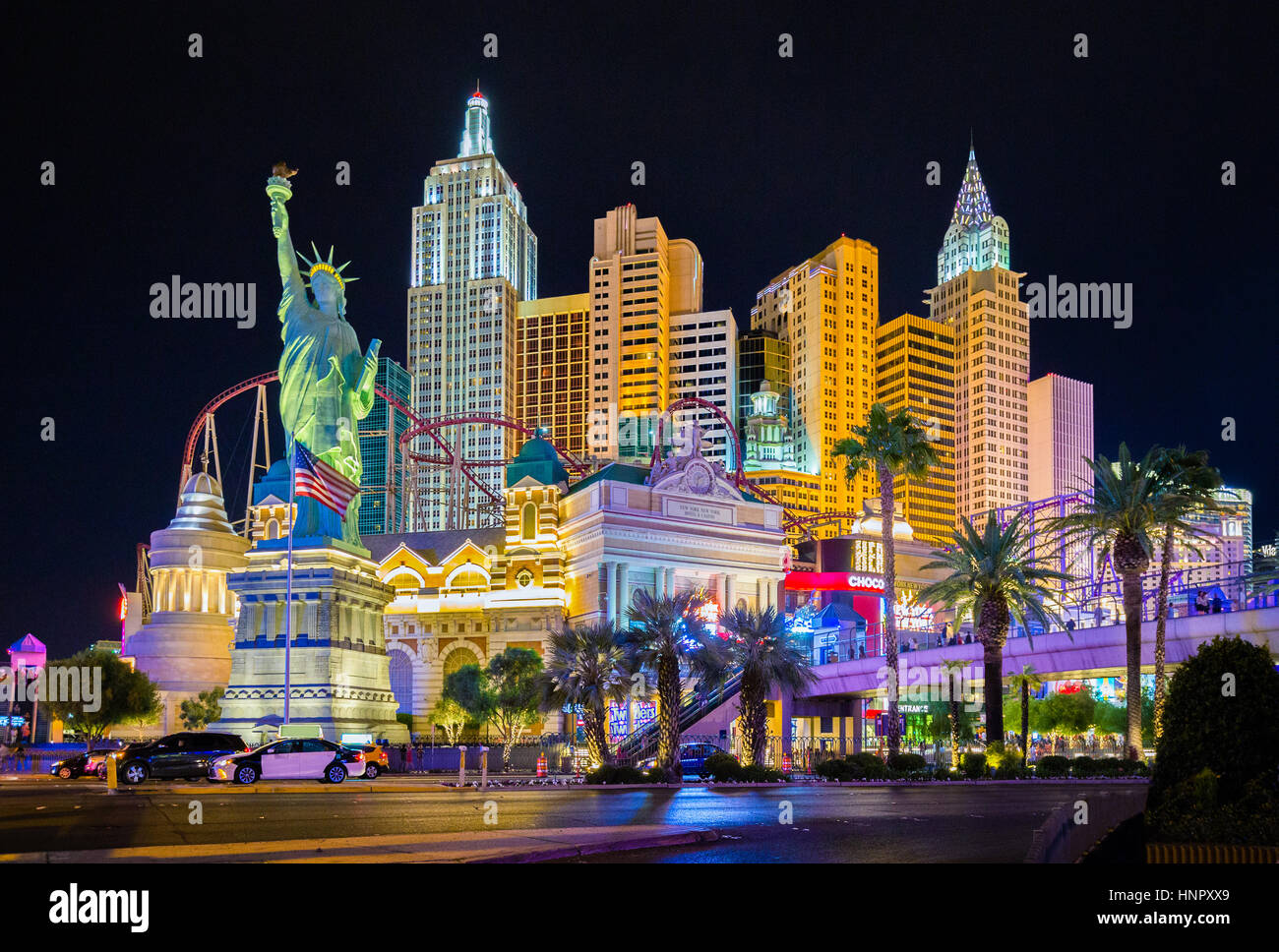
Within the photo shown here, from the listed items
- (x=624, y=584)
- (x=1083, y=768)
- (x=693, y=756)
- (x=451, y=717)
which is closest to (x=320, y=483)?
(x=451, y=717)

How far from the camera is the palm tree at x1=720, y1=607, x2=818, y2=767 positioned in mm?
47531

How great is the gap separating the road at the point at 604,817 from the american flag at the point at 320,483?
27507mm

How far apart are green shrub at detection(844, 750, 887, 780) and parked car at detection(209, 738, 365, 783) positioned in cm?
1832

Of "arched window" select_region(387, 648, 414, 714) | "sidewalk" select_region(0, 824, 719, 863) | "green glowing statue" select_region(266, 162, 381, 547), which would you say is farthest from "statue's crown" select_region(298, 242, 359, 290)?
"sidewalk" select_region(0, 824, 719, 863)

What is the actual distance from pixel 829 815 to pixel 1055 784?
21.3 meters

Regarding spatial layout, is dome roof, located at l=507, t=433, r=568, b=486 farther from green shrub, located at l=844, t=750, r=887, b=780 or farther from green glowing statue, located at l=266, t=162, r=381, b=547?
green shrub, located at l=844, t=750, r=887, b=780

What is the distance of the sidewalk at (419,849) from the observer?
50.0 ft

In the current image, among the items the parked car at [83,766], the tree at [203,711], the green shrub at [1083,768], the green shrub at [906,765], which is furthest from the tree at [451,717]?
the green shrub at [1083,768]

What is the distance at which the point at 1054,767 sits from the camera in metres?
49.5

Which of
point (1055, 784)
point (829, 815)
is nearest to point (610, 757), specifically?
point (1055, 784)

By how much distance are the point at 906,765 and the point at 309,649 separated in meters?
37.3

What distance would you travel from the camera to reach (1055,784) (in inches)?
1732

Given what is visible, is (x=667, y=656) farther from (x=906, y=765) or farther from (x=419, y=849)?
(x=419, y=849)
